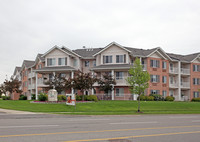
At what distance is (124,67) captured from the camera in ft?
133

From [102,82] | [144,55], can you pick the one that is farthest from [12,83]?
[144,55]

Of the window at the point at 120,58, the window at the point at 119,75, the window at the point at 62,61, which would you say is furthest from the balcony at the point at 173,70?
the window at the point at 62,61

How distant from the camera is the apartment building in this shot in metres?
43.2

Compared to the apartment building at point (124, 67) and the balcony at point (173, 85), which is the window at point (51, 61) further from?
the balcony at point (173, 85)

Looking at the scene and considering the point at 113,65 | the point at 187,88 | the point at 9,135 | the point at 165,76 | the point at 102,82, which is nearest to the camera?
the point at 9,135

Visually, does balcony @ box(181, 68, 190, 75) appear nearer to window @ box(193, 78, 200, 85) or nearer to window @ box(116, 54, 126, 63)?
window @ box(193, 78, 200, 85)

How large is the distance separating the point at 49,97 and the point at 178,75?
2701 cm

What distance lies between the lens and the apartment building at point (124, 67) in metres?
43.2

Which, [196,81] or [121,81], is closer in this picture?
[121,81]

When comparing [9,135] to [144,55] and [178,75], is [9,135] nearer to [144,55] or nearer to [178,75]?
[144,55]

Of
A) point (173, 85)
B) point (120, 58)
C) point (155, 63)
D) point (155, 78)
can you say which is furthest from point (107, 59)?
point (173, 85)

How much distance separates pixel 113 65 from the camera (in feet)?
141

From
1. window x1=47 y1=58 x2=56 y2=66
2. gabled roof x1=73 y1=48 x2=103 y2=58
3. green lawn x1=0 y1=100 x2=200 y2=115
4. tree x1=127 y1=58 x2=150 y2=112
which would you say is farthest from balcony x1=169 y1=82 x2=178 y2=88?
tree x1=127 y1=58 x2=150 y2=112

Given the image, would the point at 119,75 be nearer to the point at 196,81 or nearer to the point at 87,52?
the point at 87,52
